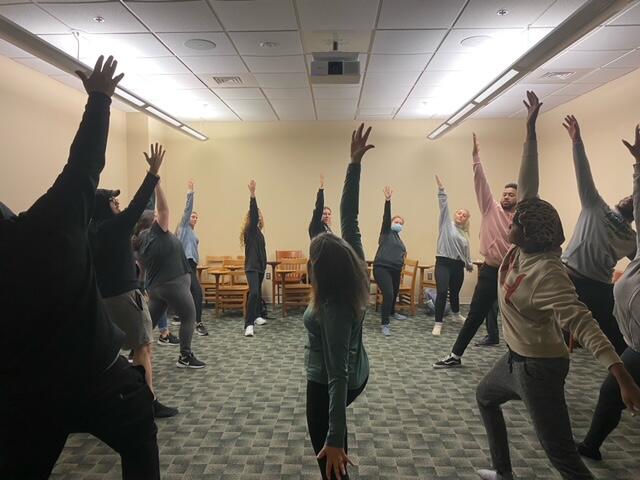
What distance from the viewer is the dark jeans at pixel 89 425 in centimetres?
119

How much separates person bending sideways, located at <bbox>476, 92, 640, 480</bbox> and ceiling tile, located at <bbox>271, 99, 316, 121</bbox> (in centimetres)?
531

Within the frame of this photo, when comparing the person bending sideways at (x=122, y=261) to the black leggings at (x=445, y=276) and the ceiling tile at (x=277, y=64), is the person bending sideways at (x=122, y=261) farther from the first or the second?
the black leggings at (x=445, y=276)

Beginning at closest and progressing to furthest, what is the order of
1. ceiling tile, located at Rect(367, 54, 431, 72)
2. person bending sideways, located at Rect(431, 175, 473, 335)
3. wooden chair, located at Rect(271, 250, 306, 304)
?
ceiling tile, located at Rect(367, 54, 431, 72) < person bending sideways, located at Rect(431, 175, 473, 335) < wooden chair, located at Rect(271, 250, 306, 304)

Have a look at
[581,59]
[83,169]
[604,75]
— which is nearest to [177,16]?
[83,169]

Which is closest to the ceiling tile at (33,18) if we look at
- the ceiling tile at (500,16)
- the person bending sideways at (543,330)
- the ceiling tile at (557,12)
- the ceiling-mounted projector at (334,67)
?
the ceiling-mounted projector at (334,67)

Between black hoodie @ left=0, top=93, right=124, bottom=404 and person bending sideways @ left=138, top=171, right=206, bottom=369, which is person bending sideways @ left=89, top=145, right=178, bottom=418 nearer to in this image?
person bending sideways @ left=138, top=171, right=206, bottom=369

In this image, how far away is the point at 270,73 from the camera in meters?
5.34

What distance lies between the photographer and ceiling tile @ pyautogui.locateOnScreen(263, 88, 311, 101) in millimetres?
6072

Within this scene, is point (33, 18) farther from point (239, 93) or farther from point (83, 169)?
point (83, 169)

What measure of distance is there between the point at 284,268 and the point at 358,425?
16.0ft

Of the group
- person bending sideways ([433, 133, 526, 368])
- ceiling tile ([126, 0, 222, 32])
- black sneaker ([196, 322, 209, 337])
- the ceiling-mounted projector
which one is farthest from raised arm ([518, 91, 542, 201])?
black sneaker ([196, 322, 209, 337])

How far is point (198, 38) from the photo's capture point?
426 centimetres

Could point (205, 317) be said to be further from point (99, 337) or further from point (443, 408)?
point (99, 337)

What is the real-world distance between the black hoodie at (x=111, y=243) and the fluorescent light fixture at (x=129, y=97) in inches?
115
